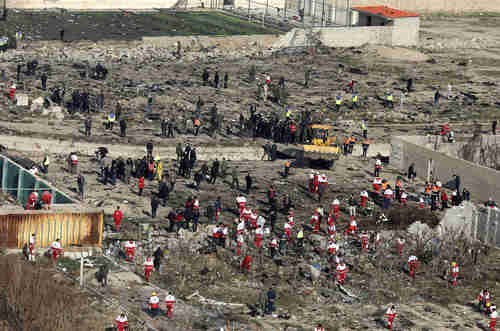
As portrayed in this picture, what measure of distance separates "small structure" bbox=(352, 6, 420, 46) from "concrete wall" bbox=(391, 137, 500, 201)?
35210mm

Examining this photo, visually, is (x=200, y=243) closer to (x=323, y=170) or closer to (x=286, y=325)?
(x=286, y=325)

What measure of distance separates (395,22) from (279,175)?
4227 centimetres

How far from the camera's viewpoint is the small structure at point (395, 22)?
102375mm

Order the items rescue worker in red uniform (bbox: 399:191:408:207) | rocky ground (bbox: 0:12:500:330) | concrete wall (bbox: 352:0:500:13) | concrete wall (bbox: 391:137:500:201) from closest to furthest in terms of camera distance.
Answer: rocky ground (bbox: 0:12:500:330)
rescue worker in red uniform (bbox: 399:191:408:207)
concrete wall (bbox: 391:137:500:201)
concrete wall (bbox: 352:0:500:13)

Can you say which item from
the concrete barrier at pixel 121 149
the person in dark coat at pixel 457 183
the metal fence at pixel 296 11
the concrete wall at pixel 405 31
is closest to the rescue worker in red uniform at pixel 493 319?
the person in dark coat at pixel 457 183

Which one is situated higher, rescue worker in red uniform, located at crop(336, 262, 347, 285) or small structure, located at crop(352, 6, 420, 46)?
small structure, located at crop(352, 6, 420, 46)

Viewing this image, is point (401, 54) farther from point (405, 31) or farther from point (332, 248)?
point (332, 248)

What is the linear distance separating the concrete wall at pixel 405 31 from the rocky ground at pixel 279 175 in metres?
2.02

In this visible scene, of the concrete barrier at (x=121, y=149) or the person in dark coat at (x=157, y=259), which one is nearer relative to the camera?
the person in dark coat at (x=157, y=259)

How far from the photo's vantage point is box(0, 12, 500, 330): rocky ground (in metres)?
46.4

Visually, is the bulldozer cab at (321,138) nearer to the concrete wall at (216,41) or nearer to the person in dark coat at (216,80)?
the person in dark coat at (216,80)

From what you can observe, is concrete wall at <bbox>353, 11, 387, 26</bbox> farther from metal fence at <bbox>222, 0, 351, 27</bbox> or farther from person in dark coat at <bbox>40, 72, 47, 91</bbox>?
person in dark coat at <bbox>40, 72, 47, 91</bbox>

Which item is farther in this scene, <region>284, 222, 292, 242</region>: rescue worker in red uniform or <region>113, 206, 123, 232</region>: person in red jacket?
<region>284, 222, 292, 242</region>: rescue worker in red uniform

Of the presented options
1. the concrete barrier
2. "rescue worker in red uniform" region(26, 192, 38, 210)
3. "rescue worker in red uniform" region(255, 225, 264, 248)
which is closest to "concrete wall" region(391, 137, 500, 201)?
the concrete barrier
